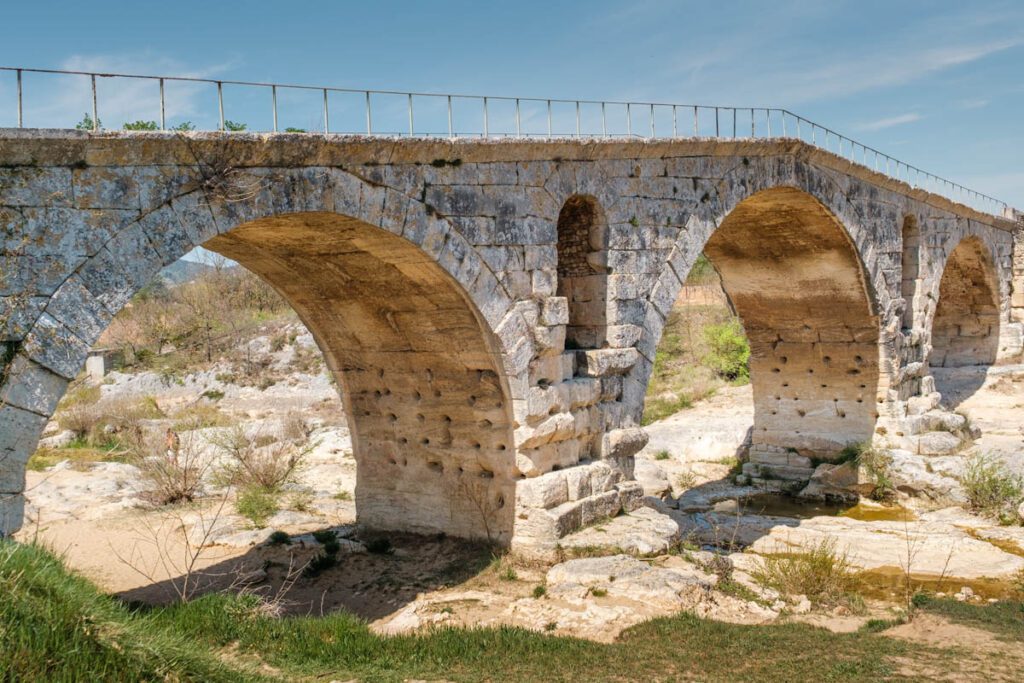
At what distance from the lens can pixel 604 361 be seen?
9.07m

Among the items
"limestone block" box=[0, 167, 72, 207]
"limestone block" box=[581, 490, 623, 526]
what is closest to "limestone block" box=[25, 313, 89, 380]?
"limestone block" box=[0, 167, 72, 207]

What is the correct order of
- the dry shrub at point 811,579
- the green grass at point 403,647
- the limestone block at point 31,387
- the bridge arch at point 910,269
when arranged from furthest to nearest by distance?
the bridge arch at point 910,269 < the dry shrub at point 811,579 < the limestone block at point 31,387 < the green grass at point 403,647

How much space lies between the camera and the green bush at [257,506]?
11.2 m

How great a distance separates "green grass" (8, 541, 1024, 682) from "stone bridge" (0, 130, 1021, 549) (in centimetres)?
126

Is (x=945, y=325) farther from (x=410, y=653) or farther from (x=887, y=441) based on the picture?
(x=410, y=653)

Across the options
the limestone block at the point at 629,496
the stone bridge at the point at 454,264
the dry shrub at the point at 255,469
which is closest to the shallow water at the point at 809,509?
the stone bridge at the point at 454,264

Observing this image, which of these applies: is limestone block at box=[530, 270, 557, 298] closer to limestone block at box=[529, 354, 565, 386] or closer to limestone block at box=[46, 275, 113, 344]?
limestone block at box=[529, 354, 565, 386]

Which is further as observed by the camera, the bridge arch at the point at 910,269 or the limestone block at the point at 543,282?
the bridge arch at the point at 910,269

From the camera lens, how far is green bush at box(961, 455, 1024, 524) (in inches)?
473

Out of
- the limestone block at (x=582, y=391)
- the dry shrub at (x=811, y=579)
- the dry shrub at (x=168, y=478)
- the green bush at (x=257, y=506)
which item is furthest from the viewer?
the dry shrub at (x=168, y=478)

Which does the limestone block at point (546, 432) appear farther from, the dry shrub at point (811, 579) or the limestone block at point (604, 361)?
the dry shrub at point (811, 579)

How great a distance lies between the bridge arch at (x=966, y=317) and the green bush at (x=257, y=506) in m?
16.0

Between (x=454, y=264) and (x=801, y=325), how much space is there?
28.9 feet

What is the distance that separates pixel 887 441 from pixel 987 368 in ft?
25.9
